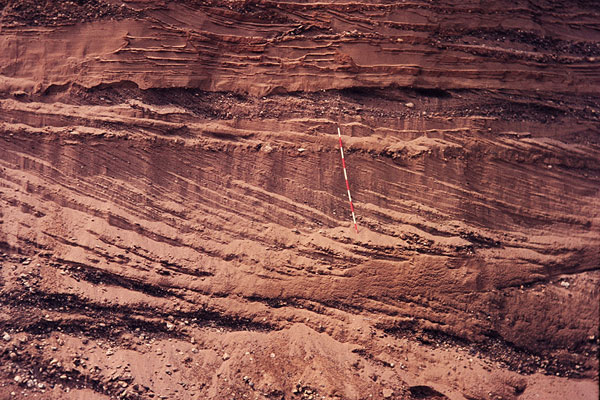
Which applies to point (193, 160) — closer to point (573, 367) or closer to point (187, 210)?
point (187, 210)

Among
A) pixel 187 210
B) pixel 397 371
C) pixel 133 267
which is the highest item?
pixel 187 210

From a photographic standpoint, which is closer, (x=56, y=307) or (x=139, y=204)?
(x=56, y=307)

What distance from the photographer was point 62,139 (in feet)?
15.6

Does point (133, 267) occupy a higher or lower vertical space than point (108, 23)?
lower

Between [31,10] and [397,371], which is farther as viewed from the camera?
[31,10]

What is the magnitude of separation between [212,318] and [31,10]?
3905 mm

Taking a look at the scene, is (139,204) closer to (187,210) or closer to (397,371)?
(187,210)

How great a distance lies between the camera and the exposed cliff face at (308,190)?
4.43 meters

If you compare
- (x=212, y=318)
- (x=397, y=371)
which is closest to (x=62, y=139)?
(x=212, y=318)

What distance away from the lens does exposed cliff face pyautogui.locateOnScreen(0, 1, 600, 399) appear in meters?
4.43

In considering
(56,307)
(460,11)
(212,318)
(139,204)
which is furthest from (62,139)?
(460,11)

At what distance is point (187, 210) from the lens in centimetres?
477

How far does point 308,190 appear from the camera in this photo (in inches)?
190

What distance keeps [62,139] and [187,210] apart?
156 cm
